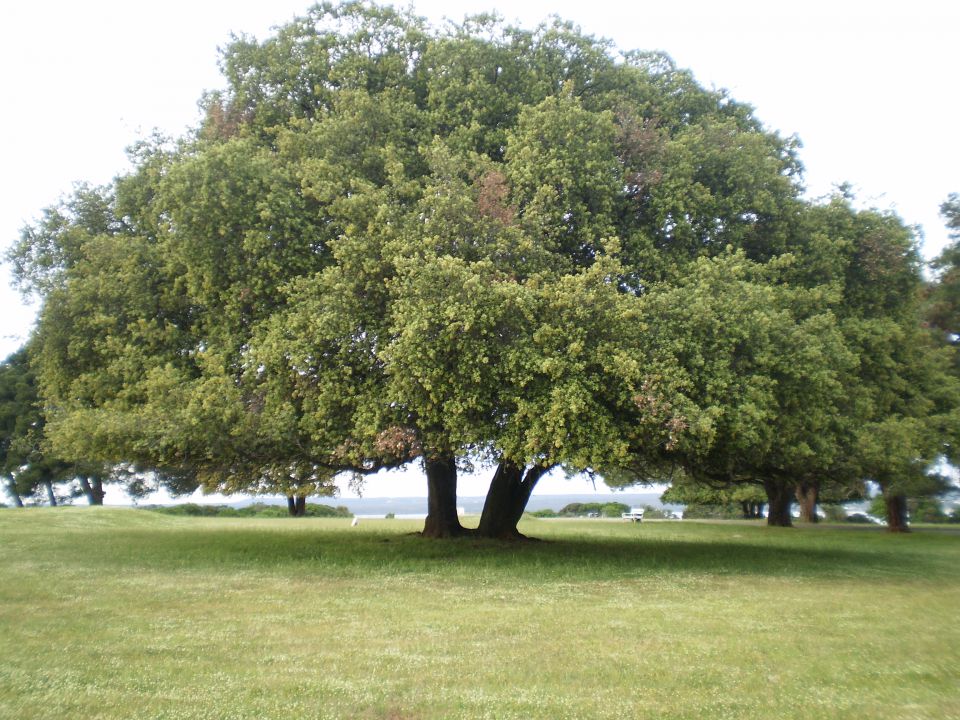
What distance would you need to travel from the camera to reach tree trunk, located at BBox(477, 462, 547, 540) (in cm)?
2267

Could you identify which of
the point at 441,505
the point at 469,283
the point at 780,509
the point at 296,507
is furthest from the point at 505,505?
the point at 296,507

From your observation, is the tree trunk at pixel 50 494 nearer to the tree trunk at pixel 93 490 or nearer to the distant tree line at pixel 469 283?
the tree trunk at pixel 93 490

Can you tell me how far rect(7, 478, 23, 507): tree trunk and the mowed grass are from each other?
37772mm

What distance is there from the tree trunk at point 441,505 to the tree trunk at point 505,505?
89cm

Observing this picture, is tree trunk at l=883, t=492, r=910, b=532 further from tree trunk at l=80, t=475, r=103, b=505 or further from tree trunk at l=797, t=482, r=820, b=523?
tree trunk at l=80, t=475, r=103, b=505

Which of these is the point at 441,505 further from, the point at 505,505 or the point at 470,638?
the point at 470,638

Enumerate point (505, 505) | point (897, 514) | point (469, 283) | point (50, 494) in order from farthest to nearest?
point (50, 494) < point (897, 514) < point (505, 505) < point (469, 283)

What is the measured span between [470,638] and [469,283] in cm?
678

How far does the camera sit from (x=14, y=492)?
4962cm

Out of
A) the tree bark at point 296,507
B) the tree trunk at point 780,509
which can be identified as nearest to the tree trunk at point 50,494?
the tree bark at point 296,507

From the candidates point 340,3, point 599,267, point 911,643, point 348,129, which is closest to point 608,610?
point 911,643

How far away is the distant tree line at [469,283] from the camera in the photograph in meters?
14.6

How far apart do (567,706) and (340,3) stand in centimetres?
1909

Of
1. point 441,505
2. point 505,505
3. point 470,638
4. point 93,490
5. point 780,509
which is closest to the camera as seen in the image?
point 470,638
